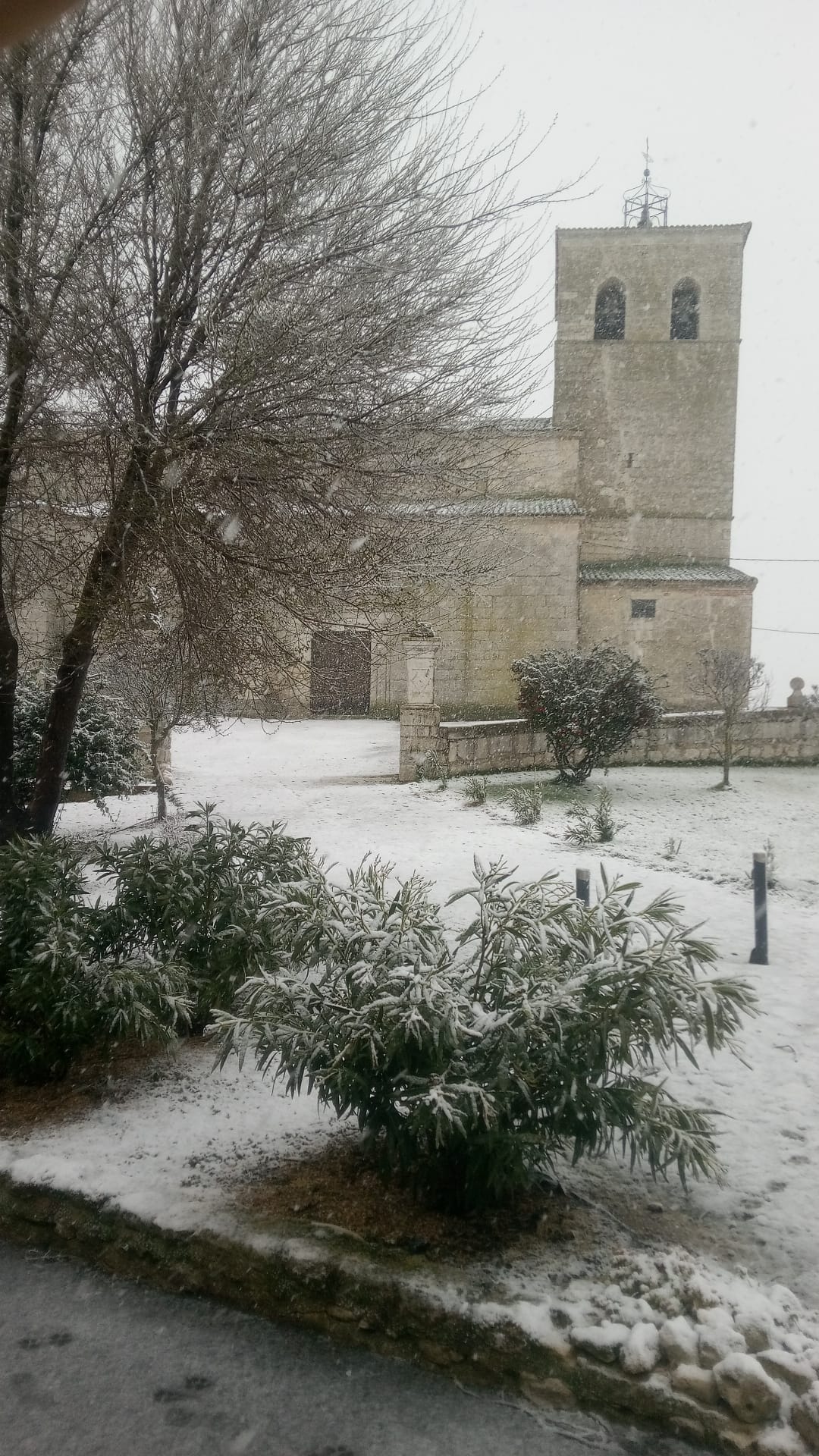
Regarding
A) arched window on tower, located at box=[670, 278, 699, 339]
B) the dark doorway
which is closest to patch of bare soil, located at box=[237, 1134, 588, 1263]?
the dark doorway

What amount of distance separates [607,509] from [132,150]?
1682 centimetres

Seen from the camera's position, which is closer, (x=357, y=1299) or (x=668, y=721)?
(x=357, y=1299)

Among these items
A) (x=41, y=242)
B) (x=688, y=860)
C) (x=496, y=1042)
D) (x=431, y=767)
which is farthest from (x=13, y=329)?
(x=431, y=767)

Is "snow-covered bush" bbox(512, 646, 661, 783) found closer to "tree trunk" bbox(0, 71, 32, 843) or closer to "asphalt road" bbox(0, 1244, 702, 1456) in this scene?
"tree trunk" bbox(0, 71, 32, 843)

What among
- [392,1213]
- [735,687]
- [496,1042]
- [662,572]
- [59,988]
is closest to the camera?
[496,1042]

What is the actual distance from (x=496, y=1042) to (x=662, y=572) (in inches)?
654

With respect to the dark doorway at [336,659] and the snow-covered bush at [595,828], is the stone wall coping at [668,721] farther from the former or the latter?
the dark doorway at [336,659]

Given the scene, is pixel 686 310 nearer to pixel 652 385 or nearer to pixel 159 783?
pixel 652 385

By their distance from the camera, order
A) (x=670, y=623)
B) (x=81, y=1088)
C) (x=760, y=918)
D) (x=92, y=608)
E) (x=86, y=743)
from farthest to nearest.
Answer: (x=670, y=623), (x=86, y=743), (x=760, y=918), (x=92, y=608), (x=81, y=1088)

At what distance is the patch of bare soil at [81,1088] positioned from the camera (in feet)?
11.0

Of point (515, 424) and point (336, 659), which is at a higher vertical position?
point (515, 424)

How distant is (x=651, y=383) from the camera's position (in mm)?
20047

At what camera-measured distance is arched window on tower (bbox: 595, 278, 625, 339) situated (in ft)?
65.0

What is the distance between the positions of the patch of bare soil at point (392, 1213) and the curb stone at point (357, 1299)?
106 mm
